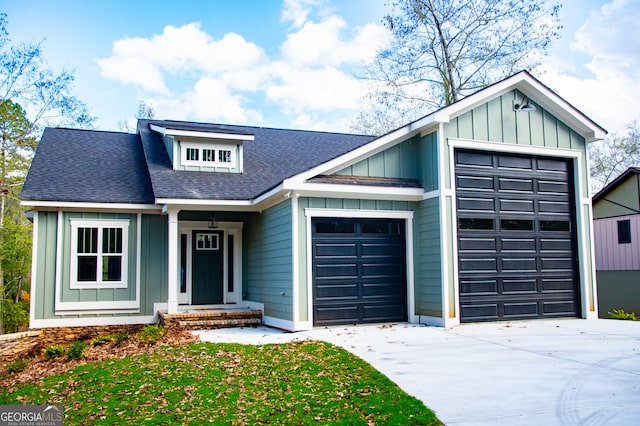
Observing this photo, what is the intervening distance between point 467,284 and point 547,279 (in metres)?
2.06

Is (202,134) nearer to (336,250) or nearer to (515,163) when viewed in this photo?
(336,250)

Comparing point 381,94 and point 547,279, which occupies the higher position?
point 381,94

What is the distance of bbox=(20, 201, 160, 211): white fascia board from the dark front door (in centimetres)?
150

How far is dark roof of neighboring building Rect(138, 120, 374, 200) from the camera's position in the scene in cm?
1272

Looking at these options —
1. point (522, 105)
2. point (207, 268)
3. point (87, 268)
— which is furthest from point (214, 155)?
point (522, 105)

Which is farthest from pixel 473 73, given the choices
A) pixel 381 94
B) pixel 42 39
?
Result: pixel 42 39

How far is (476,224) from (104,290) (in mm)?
8393

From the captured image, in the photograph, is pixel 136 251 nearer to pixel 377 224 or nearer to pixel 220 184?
pixel 220 184

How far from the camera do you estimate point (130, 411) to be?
6051mm

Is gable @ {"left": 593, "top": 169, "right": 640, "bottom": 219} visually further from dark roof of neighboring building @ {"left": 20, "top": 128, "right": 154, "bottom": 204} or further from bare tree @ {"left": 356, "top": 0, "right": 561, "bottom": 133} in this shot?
dark roof of neighboring building @ {"left": 20, "top": 128, "right": 154, "bottom": 204}

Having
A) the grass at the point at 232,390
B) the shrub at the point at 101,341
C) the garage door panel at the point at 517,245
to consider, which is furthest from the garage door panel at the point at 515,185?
the shrub at the point at 101,341

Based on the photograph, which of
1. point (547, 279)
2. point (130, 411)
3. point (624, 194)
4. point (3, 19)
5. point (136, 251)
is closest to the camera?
point (130, 411)

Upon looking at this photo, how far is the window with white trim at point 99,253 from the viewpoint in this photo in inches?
497

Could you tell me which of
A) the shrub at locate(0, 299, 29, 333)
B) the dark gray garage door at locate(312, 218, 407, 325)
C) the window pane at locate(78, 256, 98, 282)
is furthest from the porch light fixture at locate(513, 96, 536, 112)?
the shrub at locate(0, 299, 29, 333)
